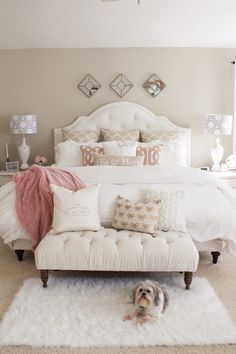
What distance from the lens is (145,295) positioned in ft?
7.52

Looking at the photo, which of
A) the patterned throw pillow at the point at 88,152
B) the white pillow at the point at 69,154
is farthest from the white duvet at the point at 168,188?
the white pillow at the point at 69,154

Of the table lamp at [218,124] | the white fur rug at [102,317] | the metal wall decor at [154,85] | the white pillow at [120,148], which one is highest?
the metal wall decor at [154,85]

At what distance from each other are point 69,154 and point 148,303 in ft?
8.61

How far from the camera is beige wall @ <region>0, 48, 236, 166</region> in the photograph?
5.05 metres

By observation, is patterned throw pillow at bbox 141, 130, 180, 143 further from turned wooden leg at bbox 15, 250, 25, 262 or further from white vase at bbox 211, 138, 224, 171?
turned wooden leg at bbox 15, 250, 25, 262

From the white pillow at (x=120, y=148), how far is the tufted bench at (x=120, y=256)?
71.5 inches

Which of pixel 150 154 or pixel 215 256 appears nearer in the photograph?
pixel 215 256

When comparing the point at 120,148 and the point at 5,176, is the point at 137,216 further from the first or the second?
the point at 5,176

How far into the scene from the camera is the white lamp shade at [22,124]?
15.8 feet

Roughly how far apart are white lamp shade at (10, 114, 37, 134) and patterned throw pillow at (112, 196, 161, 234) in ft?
7.51

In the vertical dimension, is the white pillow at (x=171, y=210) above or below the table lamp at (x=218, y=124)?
below

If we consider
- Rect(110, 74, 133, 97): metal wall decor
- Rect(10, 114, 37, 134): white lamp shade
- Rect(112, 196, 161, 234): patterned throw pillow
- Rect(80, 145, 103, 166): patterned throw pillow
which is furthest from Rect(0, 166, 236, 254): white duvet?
Rect(110, 74, 133, 97): metal wall decor

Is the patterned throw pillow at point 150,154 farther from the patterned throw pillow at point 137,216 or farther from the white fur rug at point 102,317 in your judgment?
the white fur rug at point 102,317

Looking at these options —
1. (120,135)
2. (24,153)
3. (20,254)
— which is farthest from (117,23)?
(20,254)
